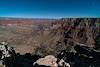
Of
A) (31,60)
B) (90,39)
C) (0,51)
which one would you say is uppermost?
(0,51)

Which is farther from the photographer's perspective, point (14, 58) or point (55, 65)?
point (14, 58)

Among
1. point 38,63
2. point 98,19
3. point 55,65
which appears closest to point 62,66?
point 55,65

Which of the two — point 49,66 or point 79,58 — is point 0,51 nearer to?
point 49,66

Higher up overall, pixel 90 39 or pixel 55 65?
pixel 55 65

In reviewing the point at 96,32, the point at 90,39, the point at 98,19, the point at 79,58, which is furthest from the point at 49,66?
the point at 98,19

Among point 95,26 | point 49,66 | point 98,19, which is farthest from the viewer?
point 98,19

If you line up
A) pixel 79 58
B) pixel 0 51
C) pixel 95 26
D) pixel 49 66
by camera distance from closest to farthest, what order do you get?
1. pixel 49 66
2. pixel 0 51
3. pixel 79 58
4. pixel 95 26

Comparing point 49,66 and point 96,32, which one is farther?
point 96,32

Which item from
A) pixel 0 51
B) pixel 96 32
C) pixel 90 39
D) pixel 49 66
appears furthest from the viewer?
pixel 96 32

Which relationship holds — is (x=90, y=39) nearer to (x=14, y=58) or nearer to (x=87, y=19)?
(x=87, y=19)
